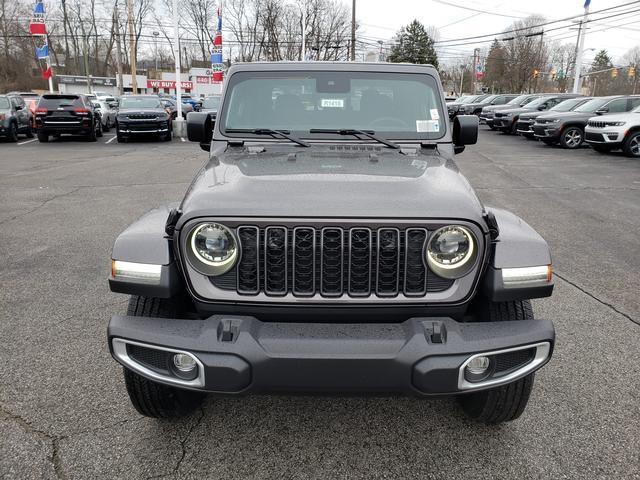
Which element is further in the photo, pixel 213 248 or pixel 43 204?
pixel 43 204

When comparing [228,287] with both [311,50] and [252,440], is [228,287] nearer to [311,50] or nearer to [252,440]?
[252,440]

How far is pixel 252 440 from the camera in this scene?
108 inches

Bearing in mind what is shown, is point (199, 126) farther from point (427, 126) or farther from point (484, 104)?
point (484, 104)

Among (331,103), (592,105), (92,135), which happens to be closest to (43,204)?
(331,103)

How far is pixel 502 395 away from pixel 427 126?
73.3 inches

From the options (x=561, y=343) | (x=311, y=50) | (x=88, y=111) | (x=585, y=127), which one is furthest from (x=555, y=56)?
(x=561, y=343)

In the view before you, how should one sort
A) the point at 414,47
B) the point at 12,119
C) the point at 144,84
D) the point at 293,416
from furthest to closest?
the point at 414,47
the point at 144,84
the point at 12,119
the point at 293,416

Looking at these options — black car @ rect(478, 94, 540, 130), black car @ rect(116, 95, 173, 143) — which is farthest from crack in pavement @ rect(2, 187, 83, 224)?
black car @ rect(478, 94, 540, 130)

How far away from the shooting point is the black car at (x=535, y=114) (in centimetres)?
1909

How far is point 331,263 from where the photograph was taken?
229cm

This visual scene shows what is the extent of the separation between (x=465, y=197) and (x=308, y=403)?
150 centimetres

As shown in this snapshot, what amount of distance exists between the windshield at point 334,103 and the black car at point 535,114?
17.3m

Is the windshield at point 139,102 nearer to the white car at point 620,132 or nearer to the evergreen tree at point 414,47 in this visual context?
the white car at point 620,132

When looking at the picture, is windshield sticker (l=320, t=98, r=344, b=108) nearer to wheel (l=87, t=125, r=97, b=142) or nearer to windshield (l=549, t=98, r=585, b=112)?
windshield (l=549, t=98, r=585, b=112)
